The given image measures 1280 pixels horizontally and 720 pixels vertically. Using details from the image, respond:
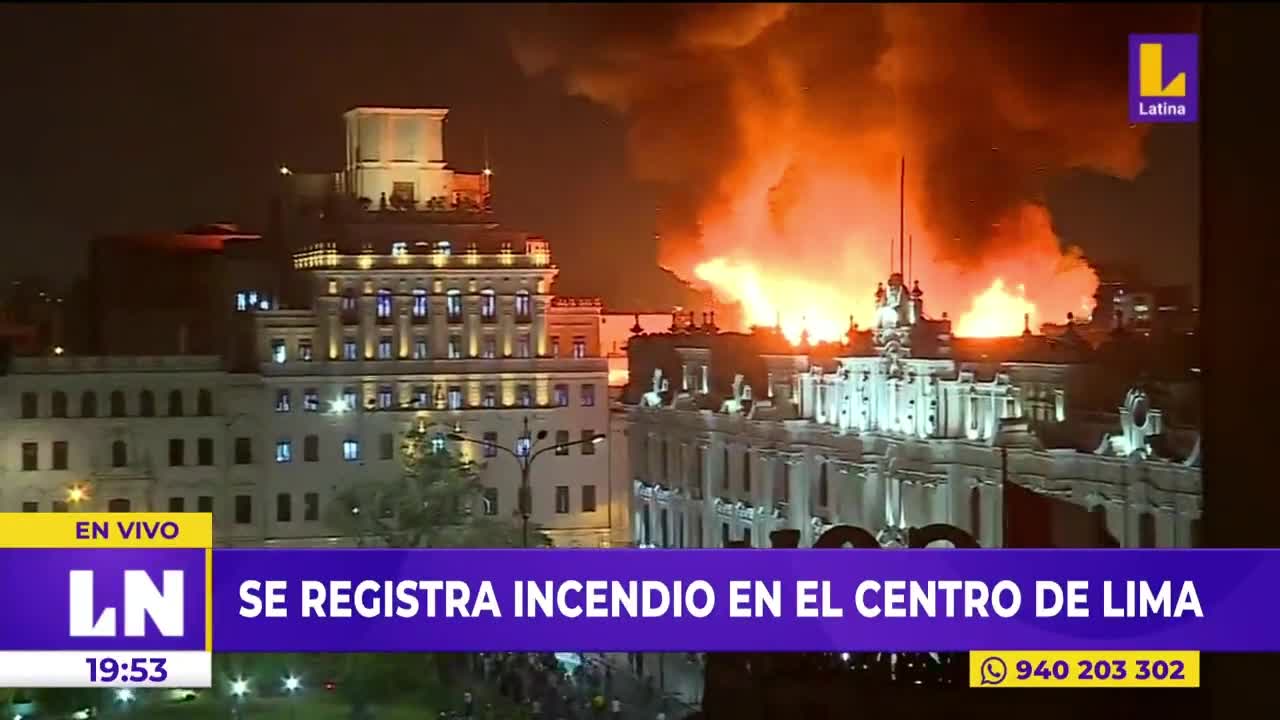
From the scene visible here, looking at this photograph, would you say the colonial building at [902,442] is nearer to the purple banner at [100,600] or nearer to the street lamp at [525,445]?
the street lamp at [525,445]

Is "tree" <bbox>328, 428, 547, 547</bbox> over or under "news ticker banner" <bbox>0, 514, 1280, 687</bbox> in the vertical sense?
over

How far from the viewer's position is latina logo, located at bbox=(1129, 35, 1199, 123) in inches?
158

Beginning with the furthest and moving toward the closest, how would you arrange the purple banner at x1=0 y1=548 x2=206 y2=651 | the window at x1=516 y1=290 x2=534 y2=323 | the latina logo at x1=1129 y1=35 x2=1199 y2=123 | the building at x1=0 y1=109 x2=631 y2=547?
1. the window at x1=516 y1=290 x2=534 y2=323
2. the building at x1=0 y1=109 x2=631 y2=547
3. the latina logo at x1=1129 y1=35 x2=1199 y2=123
4. the purple banner at x1=0 y1=548 x2=206 y2=651

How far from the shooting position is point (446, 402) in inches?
173

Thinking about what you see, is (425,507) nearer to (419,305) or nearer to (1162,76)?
(419,305)

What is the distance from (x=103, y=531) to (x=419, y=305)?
0.92m

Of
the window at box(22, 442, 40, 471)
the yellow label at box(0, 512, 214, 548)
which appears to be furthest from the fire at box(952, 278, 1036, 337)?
the window at box(22, 442, 40, 471)

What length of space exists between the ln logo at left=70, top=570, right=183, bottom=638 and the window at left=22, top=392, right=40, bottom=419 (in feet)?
1.70

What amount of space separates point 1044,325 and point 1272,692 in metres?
1.00

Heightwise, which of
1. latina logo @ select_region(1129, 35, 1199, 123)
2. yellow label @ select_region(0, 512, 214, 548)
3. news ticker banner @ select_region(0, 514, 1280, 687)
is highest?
latina logo @ select_region(1129, 35, 1199, 123)

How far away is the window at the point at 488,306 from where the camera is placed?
438 centimetres

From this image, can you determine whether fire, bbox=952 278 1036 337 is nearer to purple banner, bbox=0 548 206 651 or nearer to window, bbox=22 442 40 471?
purple banner, bbox=0 548 206 651

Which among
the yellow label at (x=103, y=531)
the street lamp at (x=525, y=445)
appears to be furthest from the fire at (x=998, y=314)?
the yellow label at (x=103, y=531)

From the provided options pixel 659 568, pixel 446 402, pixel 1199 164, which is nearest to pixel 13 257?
pixel 446 402
